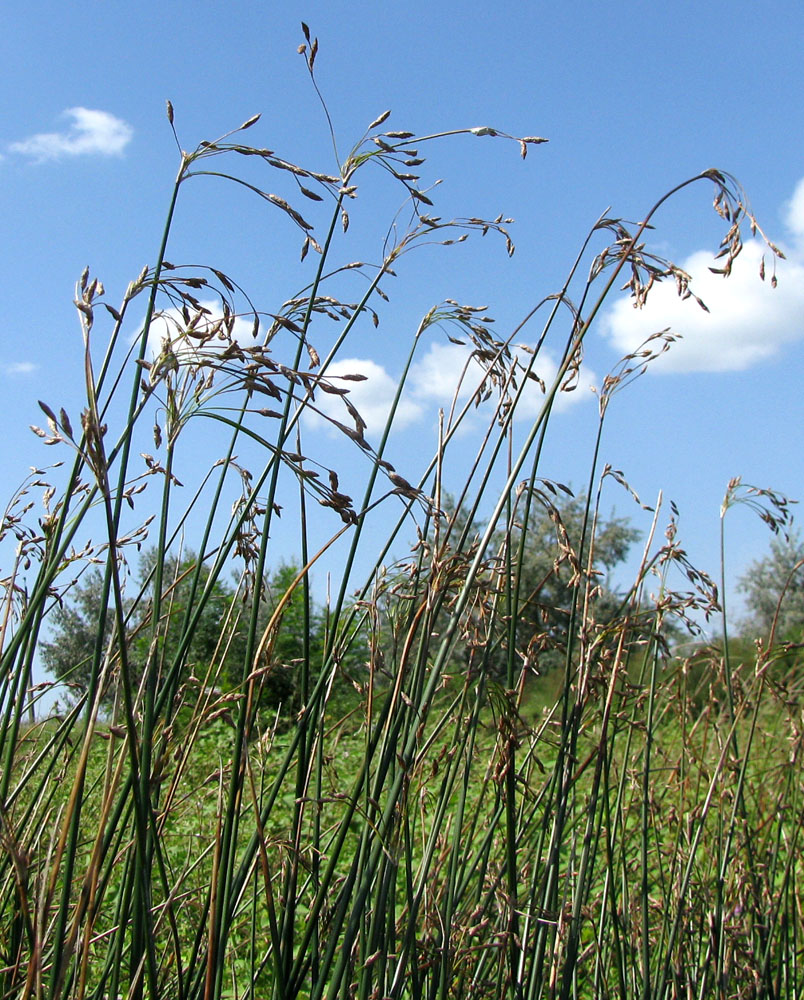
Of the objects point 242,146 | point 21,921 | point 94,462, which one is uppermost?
point 242,146

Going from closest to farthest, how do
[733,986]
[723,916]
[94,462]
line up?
1. [94,462]
2. [723,916]
3. [733,986]

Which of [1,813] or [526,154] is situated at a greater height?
[526,154]

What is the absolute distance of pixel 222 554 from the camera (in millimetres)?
1244

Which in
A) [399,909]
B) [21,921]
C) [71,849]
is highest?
[71,849]

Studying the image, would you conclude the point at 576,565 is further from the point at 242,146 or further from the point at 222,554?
the point at 242,146

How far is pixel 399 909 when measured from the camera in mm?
3500

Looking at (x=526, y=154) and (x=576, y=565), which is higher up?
(x=526, y=154)

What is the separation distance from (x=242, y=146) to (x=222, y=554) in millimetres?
560

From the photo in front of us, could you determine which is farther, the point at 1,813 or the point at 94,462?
the point at 1,813

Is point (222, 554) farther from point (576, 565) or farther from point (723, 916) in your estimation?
point (723, 916)

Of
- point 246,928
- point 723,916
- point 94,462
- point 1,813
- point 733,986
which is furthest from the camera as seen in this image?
point 246,928

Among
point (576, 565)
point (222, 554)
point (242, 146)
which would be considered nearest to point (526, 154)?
point (242, 146)

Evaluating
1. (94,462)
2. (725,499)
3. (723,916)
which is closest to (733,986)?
(723,916)

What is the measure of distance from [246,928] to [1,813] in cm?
179
